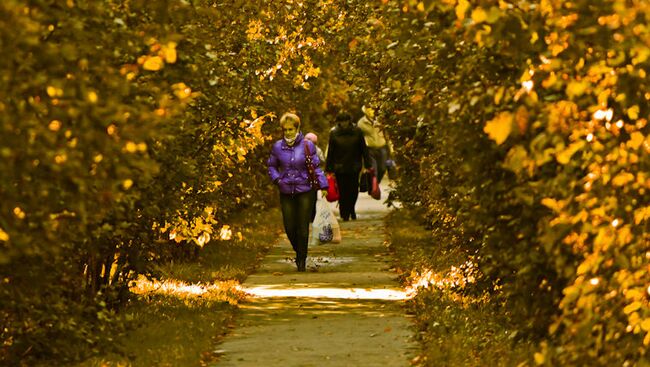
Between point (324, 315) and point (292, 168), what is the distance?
3.89m

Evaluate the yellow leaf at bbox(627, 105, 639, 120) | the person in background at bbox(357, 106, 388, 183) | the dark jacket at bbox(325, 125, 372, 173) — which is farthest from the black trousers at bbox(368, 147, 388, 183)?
the yellow leaf at bbox(627, 105, 639, 120)

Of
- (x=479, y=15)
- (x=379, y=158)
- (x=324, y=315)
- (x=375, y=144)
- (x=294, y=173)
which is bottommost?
(x=379, y=158)

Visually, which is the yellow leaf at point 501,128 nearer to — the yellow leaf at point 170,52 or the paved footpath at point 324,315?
the yellow leaf at point 170,52

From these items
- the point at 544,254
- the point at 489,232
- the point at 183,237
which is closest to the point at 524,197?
the point at 544,254

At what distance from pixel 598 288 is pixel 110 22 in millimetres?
2790

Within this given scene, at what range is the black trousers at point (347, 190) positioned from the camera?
24.3 m

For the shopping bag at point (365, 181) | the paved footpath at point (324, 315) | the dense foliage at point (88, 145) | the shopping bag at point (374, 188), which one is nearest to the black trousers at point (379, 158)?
the shopping bag at point (365, 181)

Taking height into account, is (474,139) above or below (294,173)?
above

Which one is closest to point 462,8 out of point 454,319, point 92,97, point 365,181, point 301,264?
point 92,97

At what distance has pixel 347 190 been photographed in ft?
81.1

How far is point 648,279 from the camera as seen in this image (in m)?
7.45

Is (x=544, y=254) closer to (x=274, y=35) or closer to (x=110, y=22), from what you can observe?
(x=110, y=22)

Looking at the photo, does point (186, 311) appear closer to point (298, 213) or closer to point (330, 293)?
point (330, 293)

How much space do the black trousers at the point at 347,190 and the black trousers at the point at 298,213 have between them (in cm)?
696
